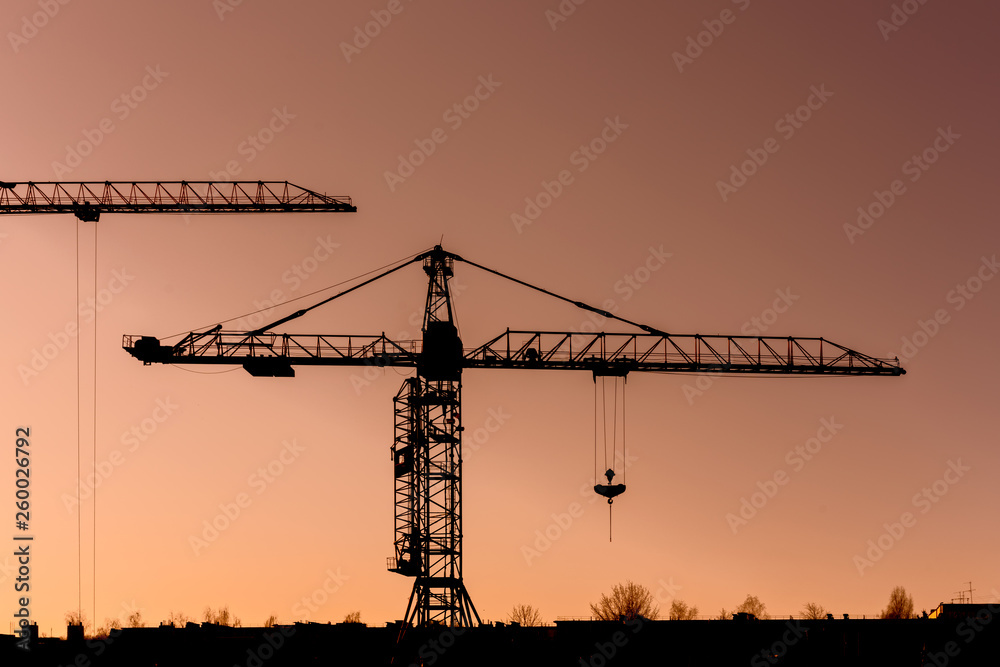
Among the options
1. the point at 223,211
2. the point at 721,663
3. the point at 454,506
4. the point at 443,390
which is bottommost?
the point at 721,663

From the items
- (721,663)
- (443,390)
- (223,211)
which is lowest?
(721,663)

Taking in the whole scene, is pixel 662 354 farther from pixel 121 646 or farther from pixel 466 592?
pixel 121 646

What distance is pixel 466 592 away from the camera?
94.9 metres

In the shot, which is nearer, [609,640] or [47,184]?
[609,640]

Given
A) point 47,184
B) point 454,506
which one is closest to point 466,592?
point 454,506

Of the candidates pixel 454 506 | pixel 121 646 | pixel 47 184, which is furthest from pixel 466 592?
pixel 47 184

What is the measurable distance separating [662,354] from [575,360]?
4970 mm

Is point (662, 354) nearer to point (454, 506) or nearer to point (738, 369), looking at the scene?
point (738, 369)

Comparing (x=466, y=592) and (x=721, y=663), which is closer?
(x=721, y=663)

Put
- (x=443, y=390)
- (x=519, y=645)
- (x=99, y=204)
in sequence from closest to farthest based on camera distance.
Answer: (x=519, y=645), (x=443, y=390), (x=99, y=204)

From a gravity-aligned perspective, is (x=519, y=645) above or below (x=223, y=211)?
below

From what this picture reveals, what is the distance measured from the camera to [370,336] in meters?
94.5

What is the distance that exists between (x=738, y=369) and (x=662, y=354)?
4381 mm

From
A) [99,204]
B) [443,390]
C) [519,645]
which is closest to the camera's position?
[519,645]
